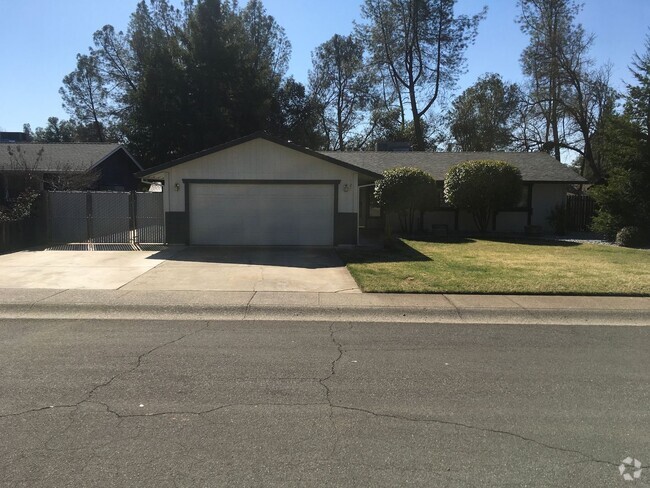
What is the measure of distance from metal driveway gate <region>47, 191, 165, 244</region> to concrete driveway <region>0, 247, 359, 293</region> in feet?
7.15

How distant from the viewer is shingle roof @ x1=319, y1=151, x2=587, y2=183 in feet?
78.2

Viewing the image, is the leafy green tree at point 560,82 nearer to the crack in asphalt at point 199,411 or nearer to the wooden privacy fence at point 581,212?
the wooden privacy fence at point 581,212

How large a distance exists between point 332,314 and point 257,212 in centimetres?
906

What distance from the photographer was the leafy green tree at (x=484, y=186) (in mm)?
21172

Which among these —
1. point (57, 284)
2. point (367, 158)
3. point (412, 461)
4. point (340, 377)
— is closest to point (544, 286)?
point (340, 377)

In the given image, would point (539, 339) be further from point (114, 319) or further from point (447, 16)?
point (447, 16)

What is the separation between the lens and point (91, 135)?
53438 mm

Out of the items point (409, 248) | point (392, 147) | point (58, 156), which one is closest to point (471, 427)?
point (409, 248)

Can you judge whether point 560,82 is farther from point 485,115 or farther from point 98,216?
point 98,216

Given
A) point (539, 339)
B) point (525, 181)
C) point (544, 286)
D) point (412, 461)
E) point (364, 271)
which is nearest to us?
point (412, 461)

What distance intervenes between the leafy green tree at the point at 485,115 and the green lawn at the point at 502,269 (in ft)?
73.0

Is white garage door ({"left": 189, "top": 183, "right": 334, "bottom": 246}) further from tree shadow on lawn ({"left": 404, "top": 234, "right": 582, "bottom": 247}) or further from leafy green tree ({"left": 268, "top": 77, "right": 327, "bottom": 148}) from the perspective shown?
leafy green tree ({"left": 268, "top": 77, "right": 327, "bottom": 148})

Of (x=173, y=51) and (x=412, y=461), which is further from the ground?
(x=173, y=51)

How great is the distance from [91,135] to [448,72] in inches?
1443
